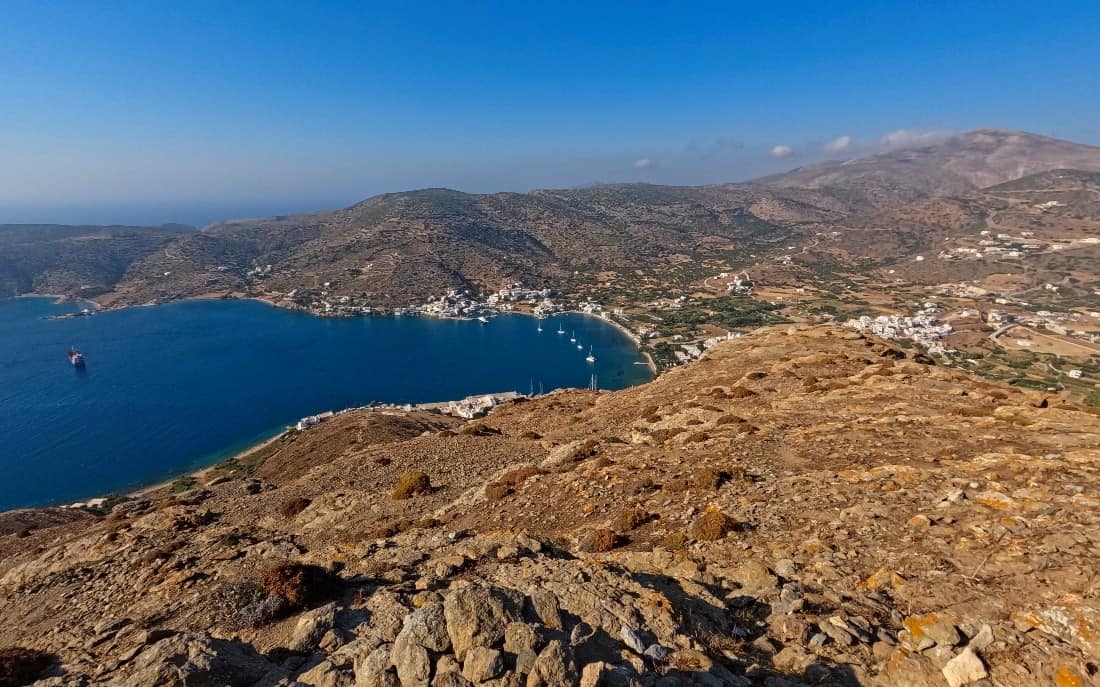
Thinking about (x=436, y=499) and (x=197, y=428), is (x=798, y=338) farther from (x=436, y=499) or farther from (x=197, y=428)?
(x=197, y=428)

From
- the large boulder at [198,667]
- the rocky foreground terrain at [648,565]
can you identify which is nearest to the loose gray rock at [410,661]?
the rocky foreground terrain at [648,565]

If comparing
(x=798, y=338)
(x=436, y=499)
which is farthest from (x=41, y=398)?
(x=798, y=338)

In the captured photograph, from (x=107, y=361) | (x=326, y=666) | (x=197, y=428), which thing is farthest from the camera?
(x=107, y=361)

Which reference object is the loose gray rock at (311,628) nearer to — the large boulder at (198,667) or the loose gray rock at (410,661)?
the large boulder at (198,667)

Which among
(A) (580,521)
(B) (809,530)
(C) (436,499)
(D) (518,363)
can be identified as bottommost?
(D) (518,363)

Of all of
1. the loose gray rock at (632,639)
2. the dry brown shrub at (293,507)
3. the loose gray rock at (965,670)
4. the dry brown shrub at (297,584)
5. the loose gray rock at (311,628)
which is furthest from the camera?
the dry brown shrub at (293,507)

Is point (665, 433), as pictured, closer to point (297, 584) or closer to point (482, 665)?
point (297, 584)

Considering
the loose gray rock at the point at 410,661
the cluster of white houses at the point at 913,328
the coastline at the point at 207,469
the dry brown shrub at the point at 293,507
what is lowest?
the coastline at the point at 207,469
